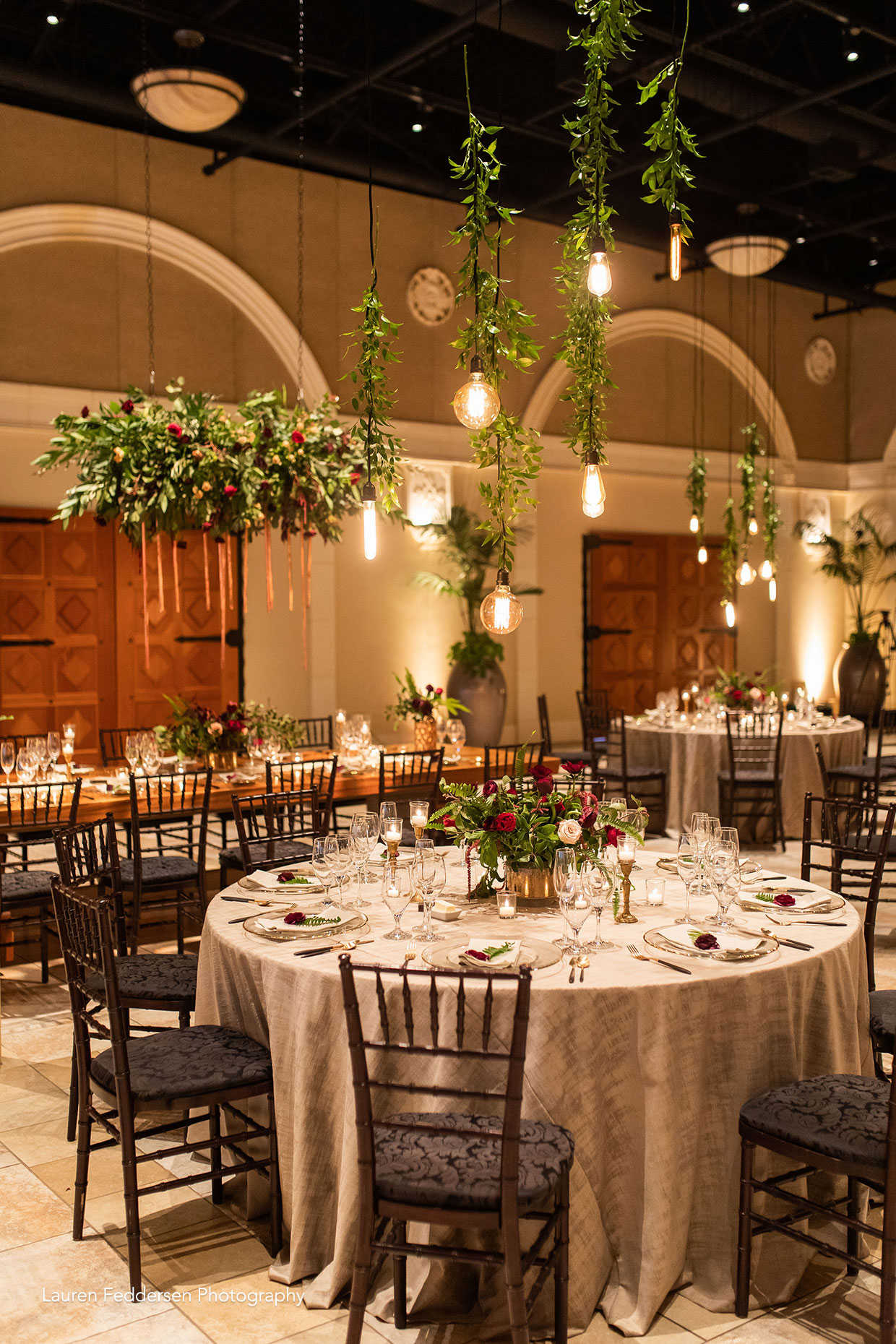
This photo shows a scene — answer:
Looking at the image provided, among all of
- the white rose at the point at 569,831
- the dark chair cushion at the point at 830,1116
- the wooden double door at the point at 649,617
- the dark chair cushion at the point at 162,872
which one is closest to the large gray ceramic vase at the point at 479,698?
the wooden double door at the point at 649,617

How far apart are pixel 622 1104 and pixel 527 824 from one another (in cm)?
89

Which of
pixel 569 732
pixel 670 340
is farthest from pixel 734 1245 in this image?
pixel 670 340

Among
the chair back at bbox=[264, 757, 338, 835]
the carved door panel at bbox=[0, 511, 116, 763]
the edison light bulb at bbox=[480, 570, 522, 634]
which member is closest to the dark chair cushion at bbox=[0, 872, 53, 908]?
the chair back at bbox=[264, 757, 338, 835]

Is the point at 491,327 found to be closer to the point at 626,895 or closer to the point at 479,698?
the point at 626,895

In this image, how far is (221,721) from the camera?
6449mm

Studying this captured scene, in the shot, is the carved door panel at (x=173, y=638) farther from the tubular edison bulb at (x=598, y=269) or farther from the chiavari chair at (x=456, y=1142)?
the chiavari chair at (x=456, y=1142)

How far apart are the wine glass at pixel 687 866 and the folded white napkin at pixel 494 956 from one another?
1.96ft

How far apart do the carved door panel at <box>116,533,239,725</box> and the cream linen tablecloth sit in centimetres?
737

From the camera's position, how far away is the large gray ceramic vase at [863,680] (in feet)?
49.2

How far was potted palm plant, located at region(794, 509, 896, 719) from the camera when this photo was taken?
592 inches

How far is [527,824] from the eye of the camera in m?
3.46

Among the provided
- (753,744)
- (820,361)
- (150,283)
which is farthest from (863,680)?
(150,283)

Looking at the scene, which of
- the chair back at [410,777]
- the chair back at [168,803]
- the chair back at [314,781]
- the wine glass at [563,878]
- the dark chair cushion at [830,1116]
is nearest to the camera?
the dark chair cushion at [830,1116]

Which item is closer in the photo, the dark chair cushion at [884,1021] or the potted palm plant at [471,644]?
the dark chair cushion at [884,1021]
